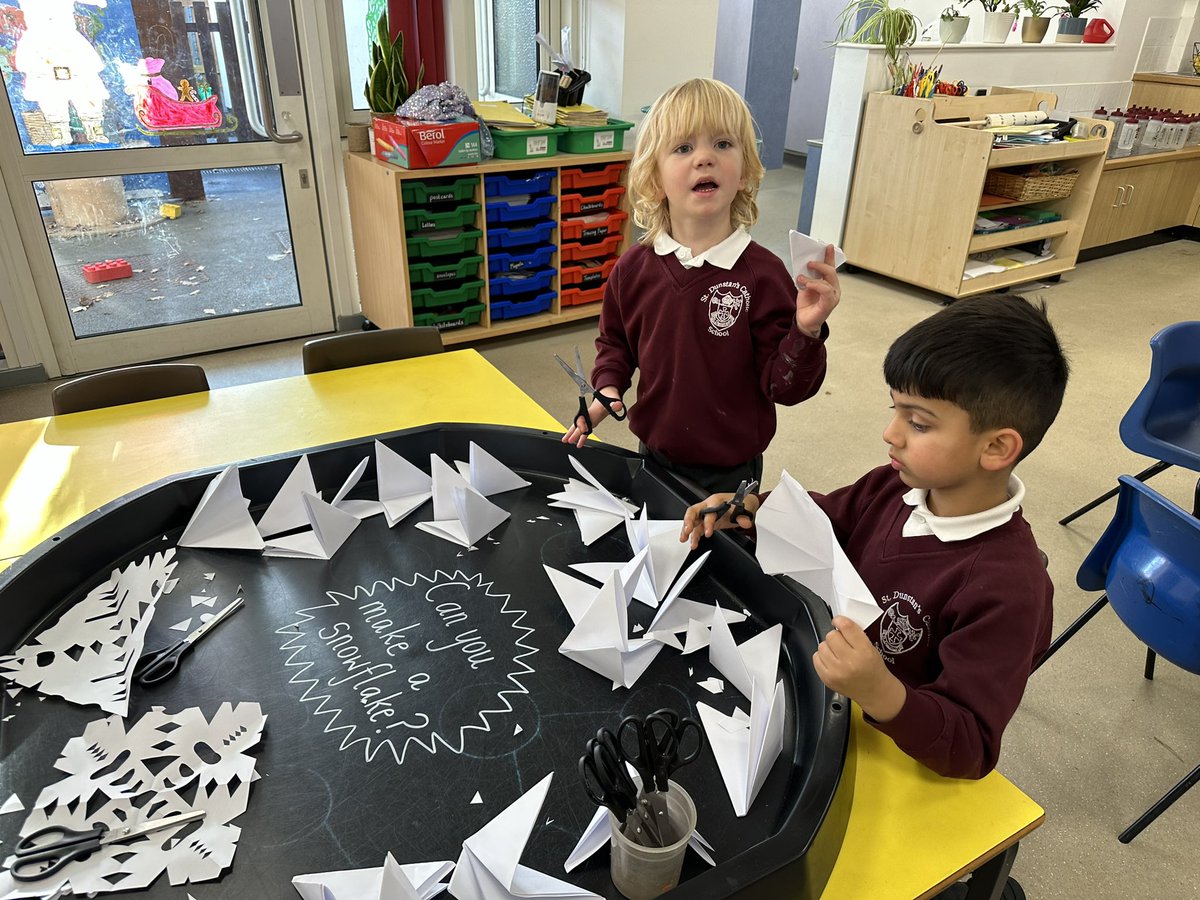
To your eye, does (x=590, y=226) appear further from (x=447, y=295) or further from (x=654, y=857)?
(x=654, y=857)

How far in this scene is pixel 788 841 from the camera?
2.27ft

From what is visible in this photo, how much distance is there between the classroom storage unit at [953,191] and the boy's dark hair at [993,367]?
11.3 feet

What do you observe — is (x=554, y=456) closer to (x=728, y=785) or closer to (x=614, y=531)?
(x=614, y=531)

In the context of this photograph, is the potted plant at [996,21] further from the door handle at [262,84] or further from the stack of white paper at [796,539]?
the stack of white paper at [796,539]

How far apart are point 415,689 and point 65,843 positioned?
1.15 ft

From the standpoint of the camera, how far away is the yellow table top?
0.77 metres

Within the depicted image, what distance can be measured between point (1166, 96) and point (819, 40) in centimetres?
270

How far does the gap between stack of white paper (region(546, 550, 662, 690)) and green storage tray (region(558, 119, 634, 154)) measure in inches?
117

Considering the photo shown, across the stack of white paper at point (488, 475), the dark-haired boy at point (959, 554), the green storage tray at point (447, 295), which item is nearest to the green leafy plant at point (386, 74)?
the green storage tray at point (447, 295)

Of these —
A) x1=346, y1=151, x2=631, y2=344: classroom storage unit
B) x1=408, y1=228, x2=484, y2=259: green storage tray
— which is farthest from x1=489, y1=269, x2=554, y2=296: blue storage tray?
x1=408, y1=228, x2=484, y2=259: green storage tray

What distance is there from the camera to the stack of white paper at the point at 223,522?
3.83 ft

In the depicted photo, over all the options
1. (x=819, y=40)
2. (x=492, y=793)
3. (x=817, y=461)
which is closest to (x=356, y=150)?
(x=817, y=461)

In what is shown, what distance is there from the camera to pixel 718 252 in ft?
4.68

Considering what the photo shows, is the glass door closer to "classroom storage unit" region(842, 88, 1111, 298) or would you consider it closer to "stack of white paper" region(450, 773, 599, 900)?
"classroom storage unit" region(842, 88, 1111, 298)
